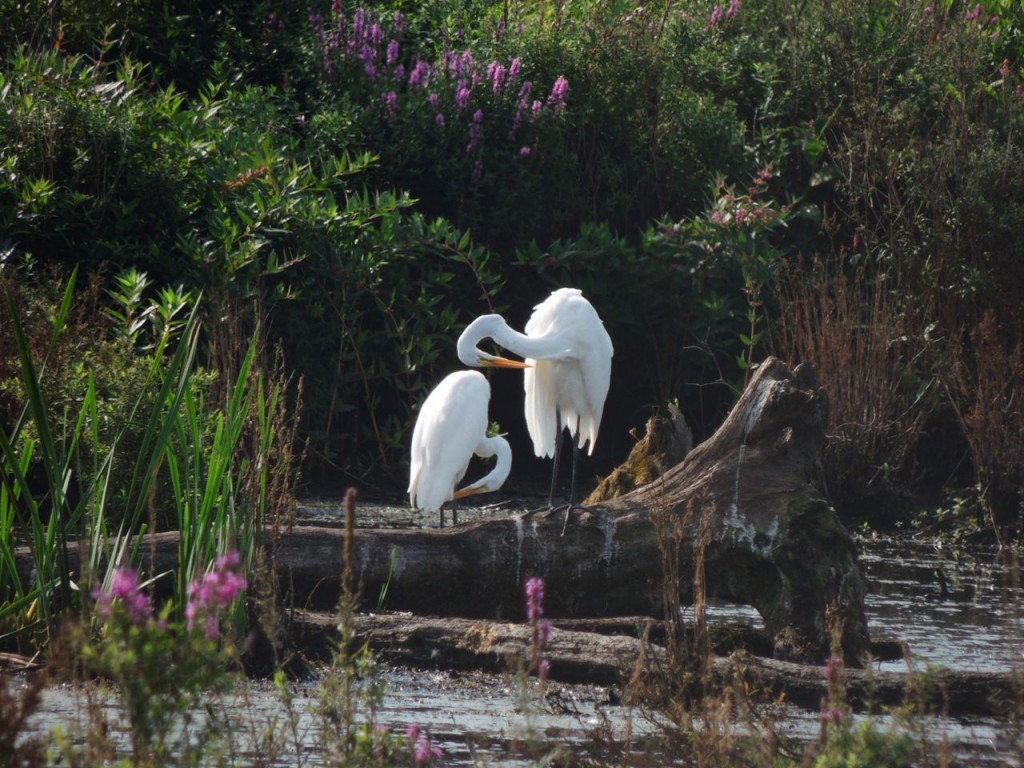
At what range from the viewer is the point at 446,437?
25.0 feet

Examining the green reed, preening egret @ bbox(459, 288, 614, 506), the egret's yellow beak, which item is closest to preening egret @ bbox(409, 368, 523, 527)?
preening egret @ bbox(459, 288, 614, 506)

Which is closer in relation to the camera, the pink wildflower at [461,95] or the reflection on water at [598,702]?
the reflection on water at [598,702]

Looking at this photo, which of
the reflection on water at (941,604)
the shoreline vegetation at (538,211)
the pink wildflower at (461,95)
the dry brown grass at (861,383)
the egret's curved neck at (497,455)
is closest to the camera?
the reflection on water at (941,604)

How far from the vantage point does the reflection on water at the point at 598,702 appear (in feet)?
12.7

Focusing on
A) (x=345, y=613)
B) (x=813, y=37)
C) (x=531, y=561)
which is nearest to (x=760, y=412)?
(x=531, y=561)

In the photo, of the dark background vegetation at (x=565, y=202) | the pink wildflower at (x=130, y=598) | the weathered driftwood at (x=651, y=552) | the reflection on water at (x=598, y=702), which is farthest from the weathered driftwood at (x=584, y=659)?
the dark background vegetation at (x=565, y=202)

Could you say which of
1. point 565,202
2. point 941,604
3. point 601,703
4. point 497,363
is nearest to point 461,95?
point 565,202

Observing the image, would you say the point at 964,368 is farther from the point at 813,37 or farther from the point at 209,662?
the point at 209,662

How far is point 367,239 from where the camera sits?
9305mm

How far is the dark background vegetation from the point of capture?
8797 millimetres

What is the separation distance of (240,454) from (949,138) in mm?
6078

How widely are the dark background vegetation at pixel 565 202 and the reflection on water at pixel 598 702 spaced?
7.32ft

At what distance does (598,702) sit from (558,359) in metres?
2.90

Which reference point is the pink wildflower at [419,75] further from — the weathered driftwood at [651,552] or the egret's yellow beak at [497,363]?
the weathered driftwood at [651,552]
